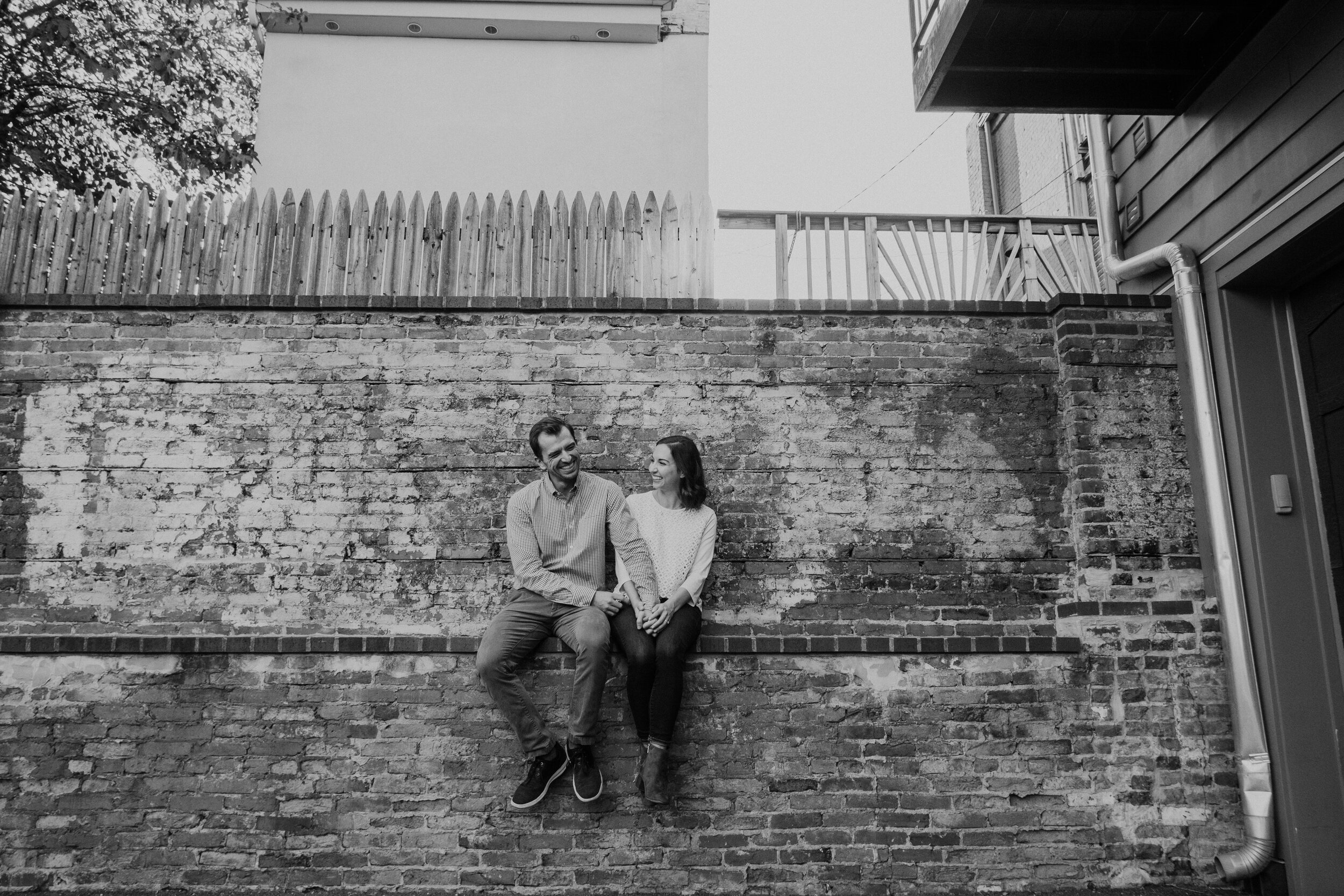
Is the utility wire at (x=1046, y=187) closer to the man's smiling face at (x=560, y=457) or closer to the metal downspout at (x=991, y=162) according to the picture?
the metal downspout at (x=991, y=162)

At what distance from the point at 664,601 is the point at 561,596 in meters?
0.50

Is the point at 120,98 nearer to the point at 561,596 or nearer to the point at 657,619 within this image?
the point at 561,596

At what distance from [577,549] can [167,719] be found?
2120mm

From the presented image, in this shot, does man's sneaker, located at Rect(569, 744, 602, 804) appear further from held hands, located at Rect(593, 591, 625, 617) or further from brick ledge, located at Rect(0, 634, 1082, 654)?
held hands, located at Rect(593, 591, 625, 617)

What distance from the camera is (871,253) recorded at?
5203 mm

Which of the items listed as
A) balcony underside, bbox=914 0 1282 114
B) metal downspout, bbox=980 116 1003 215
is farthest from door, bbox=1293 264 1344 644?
metal downspout, bbox=980 116 1003 215

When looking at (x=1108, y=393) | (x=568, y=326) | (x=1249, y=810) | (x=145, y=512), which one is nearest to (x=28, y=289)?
(x=145, y=512)

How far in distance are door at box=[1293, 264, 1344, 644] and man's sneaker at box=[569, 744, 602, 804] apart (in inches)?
139

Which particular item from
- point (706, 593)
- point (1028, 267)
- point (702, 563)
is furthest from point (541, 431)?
point (1028, 267)

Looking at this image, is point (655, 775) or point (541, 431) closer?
point (655, 775)

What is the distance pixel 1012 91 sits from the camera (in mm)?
4691

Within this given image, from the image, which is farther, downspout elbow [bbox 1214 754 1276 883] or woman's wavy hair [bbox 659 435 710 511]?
woman's wavy hair [bbox 659 435 710 511]

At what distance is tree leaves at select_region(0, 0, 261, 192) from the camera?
7000 mm

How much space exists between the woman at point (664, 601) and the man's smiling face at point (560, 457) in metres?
0.33
